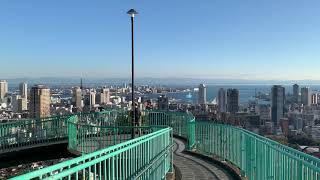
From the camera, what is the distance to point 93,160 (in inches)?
212

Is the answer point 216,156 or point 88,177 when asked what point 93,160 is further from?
point 216,156

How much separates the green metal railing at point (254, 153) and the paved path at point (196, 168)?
0.51m

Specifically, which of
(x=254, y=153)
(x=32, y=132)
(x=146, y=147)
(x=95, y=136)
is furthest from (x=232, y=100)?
(x=146, y=147)

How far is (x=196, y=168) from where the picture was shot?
1265 cm

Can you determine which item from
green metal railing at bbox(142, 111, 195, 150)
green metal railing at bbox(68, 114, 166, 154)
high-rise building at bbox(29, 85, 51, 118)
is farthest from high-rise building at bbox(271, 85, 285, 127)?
green metal railing at bbox(68, 114, 166, 154)

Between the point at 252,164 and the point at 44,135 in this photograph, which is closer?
the point at 252,164

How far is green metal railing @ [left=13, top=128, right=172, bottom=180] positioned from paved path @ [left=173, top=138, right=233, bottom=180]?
0.74 m

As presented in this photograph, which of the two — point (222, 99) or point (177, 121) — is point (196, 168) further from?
point (222, 99)

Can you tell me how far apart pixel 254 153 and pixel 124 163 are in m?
3.60

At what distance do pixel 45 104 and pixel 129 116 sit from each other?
2870 inches

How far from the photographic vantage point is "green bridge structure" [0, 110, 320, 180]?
5.77m

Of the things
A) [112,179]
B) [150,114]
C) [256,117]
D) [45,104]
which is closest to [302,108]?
[256,117]

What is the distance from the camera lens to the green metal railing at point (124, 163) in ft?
14.5

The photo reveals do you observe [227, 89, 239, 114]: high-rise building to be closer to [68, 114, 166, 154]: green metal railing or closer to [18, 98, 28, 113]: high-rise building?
[18, 98, 28, 113]: high-rise building
